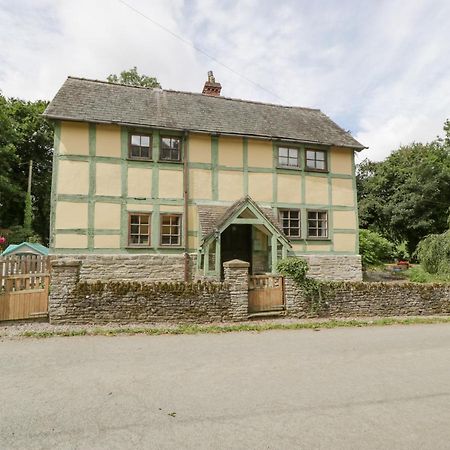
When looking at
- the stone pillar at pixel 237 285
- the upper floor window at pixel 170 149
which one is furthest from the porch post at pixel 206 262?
the upper floor window at pixel 170 149

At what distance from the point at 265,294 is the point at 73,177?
29.7 feet

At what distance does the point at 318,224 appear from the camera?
52.6 feet

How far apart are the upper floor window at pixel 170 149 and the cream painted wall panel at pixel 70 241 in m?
4.75

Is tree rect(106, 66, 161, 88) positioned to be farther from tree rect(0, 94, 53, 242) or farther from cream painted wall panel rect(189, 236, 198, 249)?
cream painted wall panel rect(189, 236, 198, 249)

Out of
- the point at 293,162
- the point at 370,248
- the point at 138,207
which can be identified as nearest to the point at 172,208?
the point at 138,207

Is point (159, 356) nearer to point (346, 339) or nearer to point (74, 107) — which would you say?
point (346, 339)

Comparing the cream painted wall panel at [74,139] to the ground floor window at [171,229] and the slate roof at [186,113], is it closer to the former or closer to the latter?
the slate roof at [186,113]

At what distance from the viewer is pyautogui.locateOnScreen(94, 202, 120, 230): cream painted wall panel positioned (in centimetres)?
1362

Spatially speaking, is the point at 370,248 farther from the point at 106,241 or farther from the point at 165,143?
the point at 106,241

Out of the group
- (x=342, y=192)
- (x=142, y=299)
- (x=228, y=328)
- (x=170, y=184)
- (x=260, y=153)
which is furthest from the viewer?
(x=342, y=192)

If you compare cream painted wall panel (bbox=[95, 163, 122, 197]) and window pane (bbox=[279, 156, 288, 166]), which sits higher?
window pane (bbox=[279, 156, 288, 166])

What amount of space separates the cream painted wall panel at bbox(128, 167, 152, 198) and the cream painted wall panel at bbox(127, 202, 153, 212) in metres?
0.39

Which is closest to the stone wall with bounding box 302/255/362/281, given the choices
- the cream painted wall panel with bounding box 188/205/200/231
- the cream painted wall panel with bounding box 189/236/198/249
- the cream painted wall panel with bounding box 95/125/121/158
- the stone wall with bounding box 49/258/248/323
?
the cream painted wall panel with bounding box 189/236/198/249

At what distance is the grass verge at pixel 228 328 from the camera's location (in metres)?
7.95
